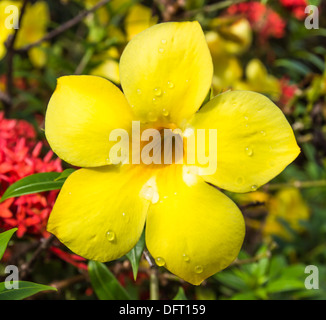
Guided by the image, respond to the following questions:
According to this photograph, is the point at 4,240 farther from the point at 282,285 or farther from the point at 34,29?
the point at 34,29

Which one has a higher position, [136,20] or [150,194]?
[136,20]

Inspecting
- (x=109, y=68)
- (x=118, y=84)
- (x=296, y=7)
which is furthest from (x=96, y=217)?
(x=296, y=7)

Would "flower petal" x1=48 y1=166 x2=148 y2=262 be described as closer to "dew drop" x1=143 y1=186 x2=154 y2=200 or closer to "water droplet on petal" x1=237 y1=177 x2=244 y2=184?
"dew drop" x1=143 y1=186 x2=154 y2=200

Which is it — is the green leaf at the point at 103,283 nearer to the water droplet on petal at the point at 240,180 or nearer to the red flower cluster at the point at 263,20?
the water droplet on petal at the point at 240,180

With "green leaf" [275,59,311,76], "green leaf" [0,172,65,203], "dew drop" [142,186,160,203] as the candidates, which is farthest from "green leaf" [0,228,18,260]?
"green leaf" [275,59,311,76]
